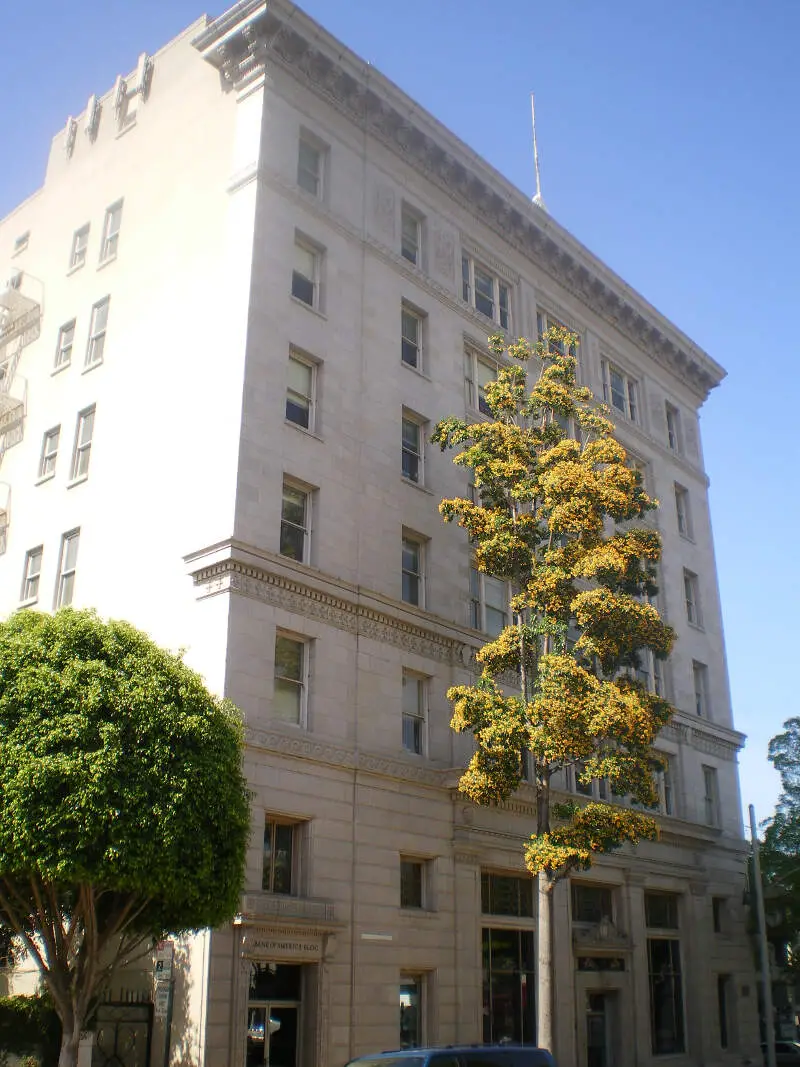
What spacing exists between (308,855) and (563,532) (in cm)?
966

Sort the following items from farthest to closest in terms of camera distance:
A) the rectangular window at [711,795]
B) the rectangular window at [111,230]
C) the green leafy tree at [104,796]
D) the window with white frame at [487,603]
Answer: the rectangular window at [711,795], the rectangular window at [111,230], the window with white frame at [487,603], the green leafy tree at [104,796]

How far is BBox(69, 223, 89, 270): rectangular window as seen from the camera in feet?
125

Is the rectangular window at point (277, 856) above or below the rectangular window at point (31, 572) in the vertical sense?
below

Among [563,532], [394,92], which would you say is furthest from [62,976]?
[394,92]

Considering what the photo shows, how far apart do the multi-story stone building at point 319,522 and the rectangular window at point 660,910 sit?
11 cm

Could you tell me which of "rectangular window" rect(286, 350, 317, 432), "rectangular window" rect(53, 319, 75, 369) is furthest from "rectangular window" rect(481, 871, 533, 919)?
"rectangular window" rect(53, 319, 75, 369)

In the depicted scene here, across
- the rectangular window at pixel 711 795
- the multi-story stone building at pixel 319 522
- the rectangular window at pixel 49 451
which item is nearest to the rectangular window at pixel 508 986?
the multi-story stone building at pixel 319 522

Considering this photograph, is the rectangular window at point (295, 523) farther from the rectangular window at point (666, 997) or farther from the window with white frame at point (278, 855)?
the rectangular window at point (666, 997)

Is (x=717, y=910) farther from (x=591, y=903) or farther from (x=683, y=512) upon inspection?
(x=683, y=512)

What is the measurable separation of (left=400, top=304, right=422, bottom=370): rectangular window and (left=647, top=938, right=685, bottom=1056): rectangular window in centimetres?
2037

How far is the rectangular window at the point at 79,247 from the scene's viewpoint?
3803 cm

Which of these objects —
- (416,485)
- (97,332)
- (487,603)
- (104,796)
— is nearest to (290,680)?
(416,485)

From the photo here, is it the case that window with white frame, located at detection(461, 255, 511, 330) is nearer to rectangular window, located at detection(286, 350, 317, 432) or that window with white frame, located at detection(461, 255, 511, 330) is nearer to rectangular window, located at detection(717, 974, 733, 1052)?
rectangular window, located at detection(286, 350, 317, 432)

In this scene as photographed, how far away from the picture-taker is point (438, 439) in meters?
30.1
